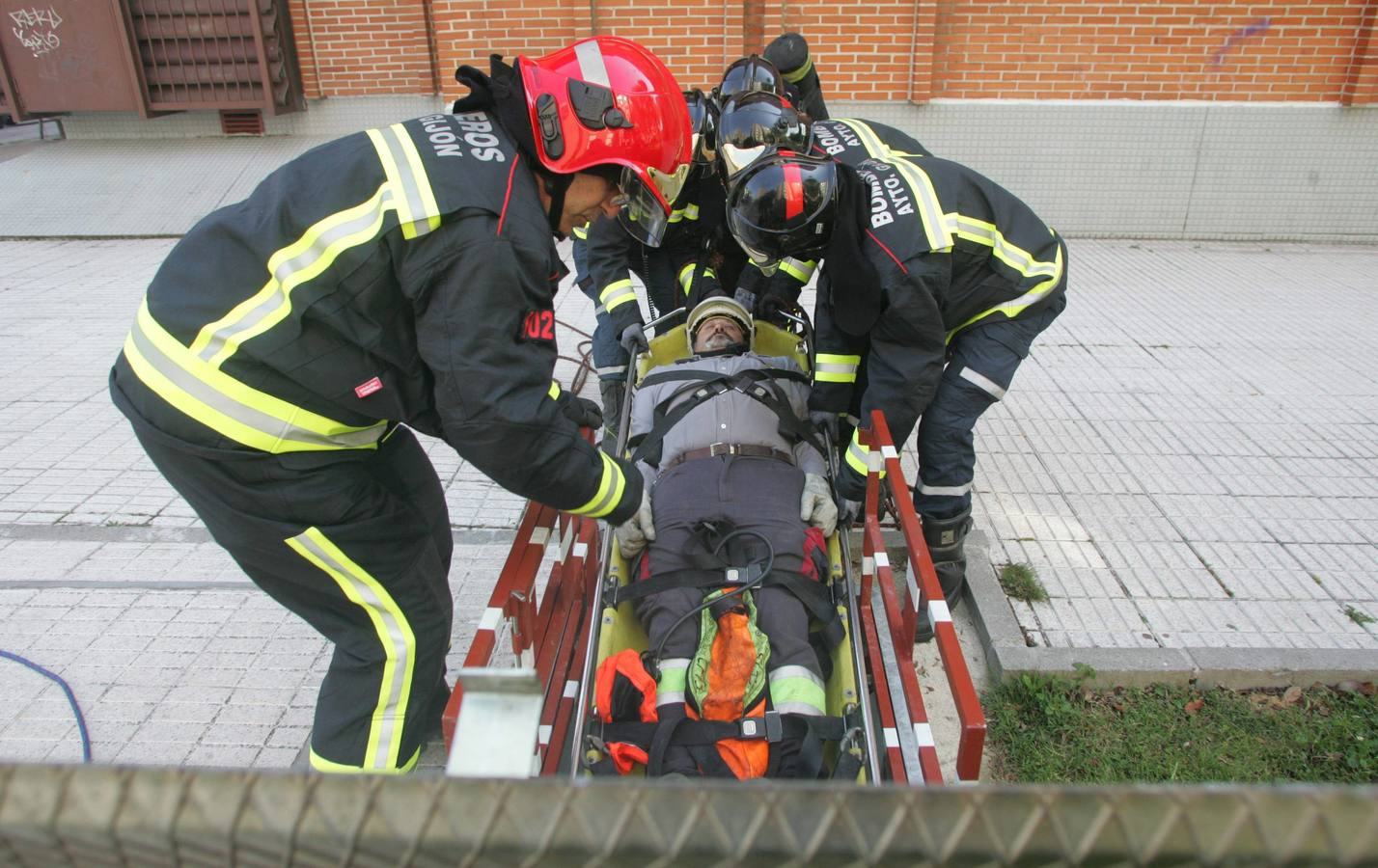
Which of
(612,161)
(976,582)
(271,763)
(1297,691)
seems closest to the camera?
(612,161)

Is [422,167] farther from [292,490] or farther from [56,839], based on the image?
[56,839]

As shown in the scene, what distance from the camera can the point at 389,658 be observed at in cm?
242

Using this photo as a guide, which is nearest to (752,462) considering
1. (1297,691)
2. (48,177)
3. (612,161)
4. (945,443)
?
(945,443)

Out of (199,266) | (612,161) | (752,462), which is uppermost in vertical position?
(612,161)

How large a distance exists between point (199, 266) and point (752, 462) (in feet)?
6.54

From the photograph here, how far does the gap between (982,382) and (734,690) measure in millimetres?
1607

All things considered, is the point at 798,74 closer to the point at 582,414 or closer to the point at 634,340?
the point at 634,340

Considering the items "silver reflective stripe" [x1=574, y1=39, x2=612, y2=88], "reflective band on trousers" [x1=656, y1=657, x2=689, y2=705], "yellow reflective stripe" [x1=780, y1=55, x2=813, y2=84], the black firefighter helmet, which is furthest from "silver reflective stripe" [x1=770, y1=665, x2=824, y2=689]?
"yellow reflective stripe" [x1=780, y1=55, x2=813, y2=84]

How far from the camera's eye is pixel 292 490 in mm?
2162

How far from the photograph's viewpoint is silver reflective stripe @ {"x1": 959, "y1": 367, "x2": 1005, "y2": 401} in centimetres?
336

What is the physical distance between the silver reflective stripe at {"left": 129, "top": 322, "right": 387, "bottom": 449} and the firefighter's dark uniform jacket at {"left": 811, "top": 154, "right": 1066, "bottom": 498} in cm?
179

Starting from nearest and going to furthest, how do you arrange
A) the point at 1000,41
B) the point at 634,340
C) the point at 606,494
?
the point at 606,494
the point at 634,340
the point at 1000,41

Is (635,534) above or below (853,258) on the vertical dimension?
below

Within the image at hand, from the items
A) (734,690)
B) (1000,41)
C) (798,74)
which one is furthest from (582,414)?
(1000,41)
